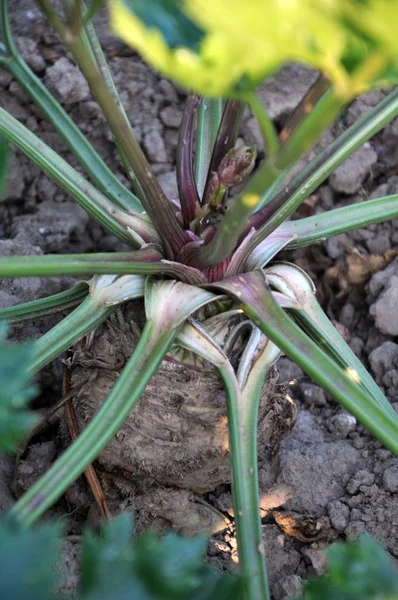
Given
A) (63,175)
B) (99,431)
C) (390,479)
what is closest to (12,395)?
(99,431)

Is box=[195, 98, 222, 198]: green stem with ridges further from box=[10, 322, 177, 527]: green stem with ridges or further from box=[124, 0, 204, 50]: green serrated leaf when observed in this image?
box=[124, 0, 204, 50]: green serrated leaf

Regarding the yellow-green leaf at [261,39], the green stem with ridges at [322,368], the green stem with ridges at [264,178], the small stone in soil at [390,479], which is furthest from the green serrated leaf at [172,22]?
the small stone in soil at [390,479]

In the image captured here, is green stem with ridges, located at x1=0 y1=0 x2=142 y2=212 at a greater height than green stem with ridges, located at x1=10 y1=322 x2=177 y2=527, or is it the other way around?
green stem with ridges, located at x1=0 y1=0 x2=142 y2=212

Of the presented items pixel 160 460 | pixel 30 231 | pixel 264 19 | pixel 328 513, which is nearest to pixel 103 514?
pixel 160 460

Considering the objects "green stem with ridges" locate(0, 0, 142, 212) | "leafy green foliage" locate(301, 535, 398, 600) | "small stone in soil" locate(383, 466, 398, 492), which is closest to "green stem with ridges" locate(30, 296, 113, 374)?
"green stem with ridges" locate(0, 0, 142, 212)

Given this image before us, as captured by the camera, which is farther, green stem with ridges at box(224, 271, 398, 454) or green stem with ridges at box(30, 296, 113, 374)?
green stem with ridges at box(30, 296, 113, 374)

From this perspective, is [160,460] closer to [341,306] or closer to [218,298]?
[218,298]
